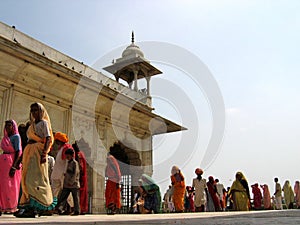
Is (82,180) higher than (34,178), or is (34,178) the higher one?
(82,180)

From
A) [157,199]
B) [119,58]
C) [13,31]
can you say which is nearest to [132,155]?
[119,58]

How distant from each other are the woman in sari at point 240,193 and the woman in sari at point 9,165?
5772 mm

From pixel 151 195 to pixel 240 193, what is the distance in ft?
7.42

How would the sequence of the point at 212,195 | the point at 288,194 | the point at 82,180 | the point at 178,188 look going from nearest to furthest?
the point at 82,180 < the point at 178,188 < the point at 212,195 < the point at 288,194

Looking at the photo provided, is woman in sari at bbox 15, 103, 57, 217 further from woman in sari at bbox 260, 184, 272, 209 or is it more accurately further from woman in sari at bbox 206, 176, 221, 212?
woman in sari at bbox 260, 184, 272, 209

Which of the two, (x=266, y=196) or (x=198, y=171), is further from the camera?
(x=266, y=196)

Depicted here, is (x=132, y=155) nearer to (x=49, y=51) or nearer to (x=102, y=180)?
(x=102, y=180)

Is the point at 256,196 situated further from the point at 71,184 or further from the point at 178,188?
the point at 71,184

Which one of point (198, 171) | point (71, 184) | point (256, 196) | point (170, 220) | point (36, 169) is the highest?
point (198, 171)

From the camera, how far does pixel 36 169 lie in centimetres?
449

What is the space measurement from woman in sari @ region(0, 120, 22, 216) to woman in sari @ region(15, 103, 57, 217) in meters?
0.29

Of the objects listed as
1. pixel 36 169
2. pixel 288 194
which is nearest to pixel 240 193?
pixel 36 169

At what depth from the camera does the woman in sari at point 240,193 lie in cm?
884

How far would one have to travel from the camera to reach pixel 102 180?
38.8 ft
